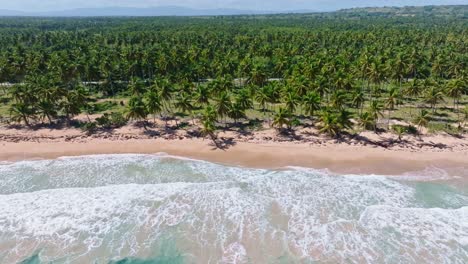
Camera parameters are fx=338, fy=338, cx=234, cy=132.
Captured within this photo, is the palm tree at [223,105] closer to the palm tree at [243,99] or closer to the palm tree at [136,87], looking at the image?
the palm tree at [243,99]

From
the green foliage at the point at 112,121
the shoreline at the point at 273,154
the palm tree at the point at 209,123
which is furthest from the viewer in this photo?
the green foliage at the point at 112,121

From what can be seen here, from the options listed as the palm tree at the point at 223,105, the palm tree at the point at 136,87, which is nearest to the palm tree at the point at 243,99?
the palm tree at the point at 223,105

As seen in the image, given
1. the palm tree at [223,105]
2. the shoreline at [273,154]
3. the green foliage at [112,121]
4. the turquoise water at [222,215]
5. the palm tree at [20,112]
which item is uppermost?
the palm tree at [223,105]

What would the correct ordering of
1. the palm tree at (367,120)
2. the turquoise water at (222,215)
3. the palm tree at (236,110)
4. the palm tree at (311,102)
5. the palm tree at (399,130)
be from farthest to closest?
the palm tree at (236,110) < the palm tree at (311,102) < the palm tree at (367,120) < the palm tree at (399,130) < the turquoise water at (222,215)

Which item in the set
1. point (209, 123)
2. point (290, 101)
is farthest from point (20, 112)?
point (290, 101)

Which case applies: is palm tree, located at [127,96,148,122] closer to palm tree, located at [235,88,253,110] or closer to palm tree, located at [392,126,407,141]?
palm tree, located at [235,88,253,110]

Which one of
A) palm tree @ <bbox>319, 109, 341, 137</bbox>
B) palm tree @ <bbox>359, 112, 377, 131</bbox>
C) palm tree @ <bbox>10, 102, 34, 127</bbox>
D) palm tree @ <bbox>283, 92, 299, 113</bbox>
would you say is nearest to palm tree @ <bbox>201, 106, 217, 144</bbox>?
palm tree @ <bbox>283, 92, 299, 113</bbox>

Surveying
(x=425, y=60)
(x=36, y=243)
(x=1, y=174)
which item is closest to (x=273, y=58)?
(x=425, y=60)

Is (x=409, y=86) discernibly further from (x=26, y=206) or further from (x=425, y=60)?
(x=26, y=206)
